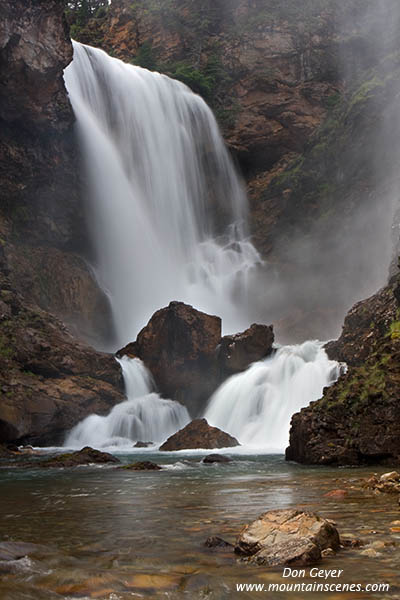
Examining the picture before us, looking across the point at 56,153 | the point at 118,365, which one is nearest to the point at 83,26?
the point at 56,153

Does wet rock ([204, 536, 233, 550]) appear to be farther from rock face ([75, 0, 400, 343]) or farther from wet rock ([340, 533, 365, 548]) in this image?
rock face ([75, 0, 400, 343])

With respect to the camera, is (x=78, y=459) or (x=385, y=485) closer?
(x=385, y=485)

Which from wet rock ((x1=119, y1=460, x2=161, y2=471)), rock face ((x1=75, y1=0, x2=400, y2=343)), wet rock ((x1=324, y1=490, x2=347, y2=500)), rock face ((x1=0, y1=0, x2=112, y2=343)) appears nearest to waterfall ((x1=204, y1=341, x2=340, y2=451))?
wet rock ((x1=119, y1=460, x2=161, y2=471))

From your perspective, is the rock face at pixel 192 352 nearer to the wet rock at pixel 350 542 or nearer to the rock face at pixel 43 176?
the rock face at pixel 43 176

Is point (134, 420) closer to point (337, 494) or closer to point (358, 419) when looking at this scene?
point (358, 419)

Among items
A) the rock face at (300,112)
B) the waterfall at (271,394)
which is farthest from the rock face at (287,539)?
the rock face at (300,112)

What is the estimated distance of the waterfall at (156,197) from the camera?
1580 inches

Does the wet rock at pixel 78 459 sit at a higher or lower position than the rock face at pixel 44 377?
lower

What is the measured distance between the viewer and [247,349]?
28594 mm

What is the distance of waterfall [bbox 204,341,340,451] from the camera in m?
22.4

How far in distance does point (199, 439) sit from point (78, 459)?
614cm

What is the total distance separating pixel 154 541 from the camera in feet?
15.6

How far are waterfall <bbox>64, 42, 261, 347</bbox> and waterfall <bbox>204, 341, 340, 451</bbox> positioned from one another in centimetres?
1304

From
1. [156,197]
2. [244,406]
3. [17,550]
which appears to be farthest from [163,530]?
[156,197]
